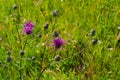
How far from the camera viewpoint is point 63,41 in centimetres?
207

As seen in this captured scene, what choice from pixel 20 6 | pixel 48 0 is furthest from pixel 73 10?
pixel 20 6

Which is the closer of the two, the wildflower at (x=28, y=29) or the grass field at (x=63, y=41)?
the wildflower at (x=28, y=29)

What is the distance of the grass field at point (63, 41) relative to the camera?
241cm

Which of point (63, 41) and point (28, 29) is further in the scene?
point (28, 29)

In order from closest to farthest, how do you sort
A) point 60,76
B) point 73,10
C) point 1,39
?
point 60,76 → point 1,39 → point 73,10

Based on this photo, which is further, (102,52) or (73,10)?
(73,10)

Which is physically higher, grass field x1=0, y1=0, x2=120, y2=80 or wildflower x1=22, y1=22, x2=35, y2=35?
wildflower x1=22, y1=22, x2=35, y2=35

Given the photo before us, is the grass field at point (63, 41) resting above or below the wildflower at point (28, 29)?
below

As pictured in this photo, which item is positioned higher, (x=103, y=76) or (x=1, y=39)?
(x=1, y=39)

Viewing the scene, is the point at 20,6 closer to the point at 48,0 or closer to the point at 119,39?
the point at 48,0

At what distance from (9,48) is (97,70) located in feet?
2.36

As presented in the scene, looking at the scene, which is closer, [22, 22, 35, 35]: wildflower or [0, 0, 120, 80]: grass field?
[22, 22, 35, 35]: wildflower

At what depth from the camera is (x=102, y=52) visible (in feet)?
8.61

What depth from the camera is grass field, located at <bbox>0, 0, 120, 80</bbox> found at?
2412 millimetres
